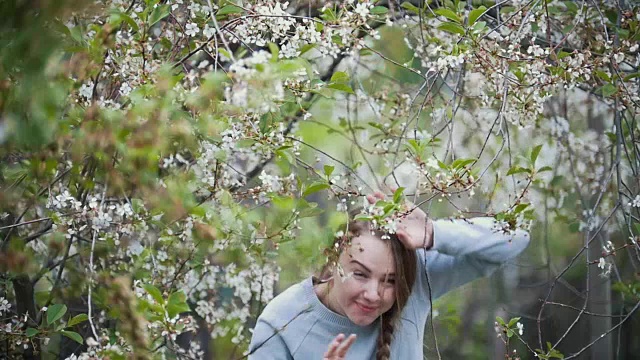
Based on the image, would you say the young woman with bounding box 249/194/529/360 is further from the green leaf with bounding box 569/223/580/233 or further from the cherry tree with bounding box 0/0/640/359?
the green leaf with bounding box 569/223/580/233

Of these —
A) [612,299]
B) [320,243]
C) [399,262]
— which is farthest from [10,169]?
[612,299]

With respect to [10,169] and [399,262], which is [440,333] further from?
[10,169]

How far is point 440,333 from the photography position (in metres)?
3.18

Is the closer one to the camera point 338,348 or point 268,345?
point 338,348

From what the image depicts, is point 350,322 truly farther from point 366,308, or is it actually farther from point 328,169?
point 328,169

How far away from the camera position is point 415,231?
81.4 inches

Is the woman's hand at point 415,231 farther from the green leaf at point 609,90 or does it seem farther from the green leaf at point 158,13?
the green leaf at point 158,13

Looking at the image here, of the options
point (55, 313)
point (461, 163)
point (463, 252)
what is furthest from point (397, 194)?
point (55, 313)

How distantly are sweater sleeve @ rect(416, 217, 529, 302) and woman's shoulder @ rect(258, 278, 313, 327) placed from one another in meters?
0.26

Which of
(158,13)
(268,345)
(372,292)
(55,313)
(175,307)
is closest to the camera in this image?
(175,307)

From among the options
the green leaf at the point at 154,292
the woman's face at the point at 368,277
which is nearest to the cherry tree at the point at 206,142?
the green leaf at the point at 154,292

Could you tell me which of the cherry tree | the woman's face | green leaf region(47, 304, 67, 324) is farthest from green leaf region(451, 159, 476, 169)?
green leaf region(47, 304, 67, 324)

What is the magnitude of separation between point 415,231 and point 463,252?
4.6 inches

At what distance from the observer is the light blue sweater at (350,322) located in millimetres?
2152
